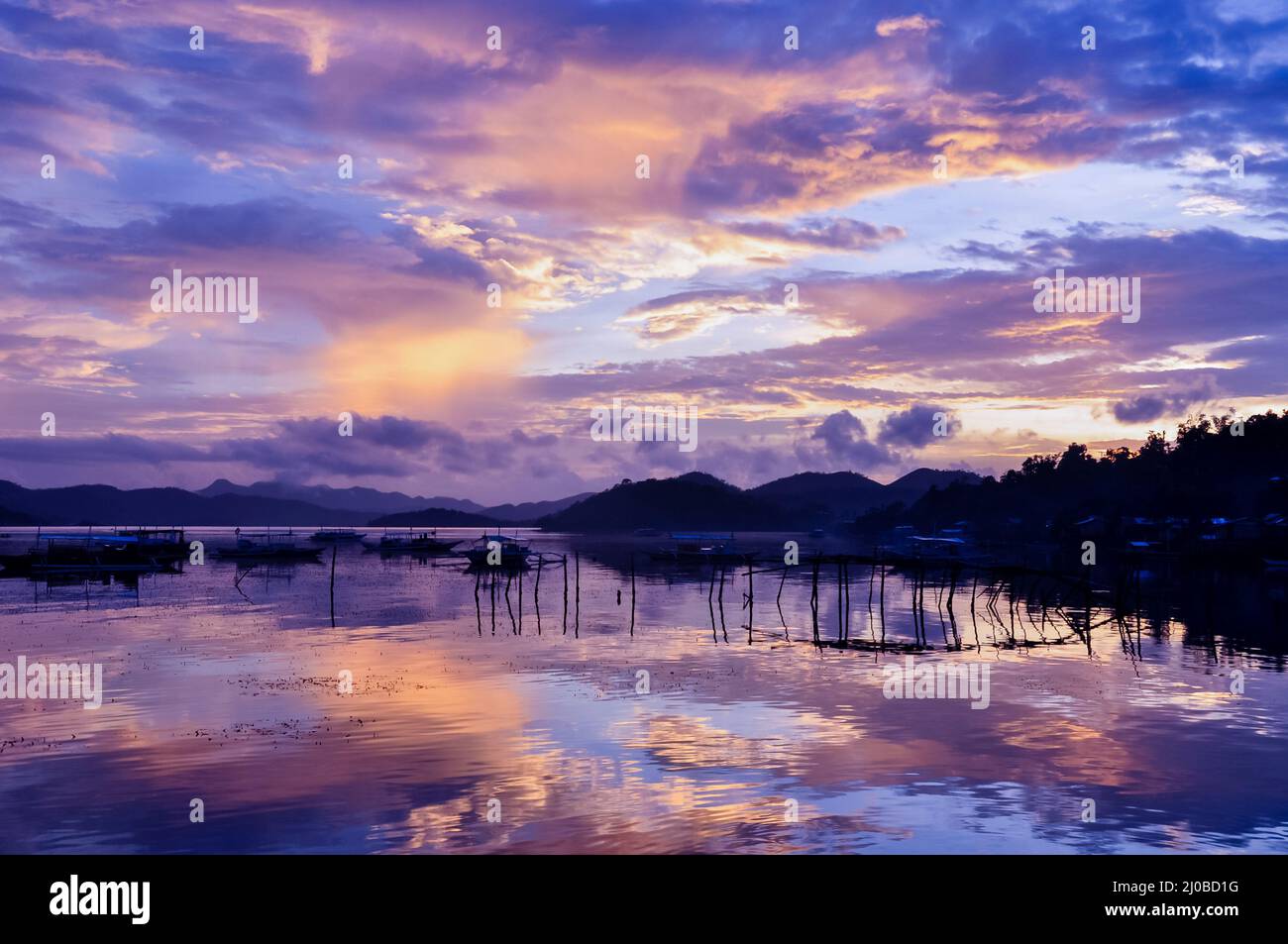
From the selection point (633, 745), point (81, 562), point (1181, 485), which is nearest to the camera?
Result: point (633, 745)

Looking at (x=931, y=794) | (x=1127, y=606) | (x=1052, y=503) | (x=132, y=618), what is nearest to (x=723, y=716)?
(x=931, y=794)

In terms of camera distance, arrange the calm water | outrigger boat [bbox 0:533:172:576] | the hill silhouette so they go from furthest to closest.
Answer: the hill silhouette, outrigger boat [bbox 0:533:172:576], the calm water

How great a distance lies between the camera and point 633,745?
20812 mm

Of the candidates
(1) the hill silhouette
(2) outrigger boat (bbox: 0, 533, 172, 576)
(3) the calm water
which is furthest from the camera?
(1) the hill silhouette

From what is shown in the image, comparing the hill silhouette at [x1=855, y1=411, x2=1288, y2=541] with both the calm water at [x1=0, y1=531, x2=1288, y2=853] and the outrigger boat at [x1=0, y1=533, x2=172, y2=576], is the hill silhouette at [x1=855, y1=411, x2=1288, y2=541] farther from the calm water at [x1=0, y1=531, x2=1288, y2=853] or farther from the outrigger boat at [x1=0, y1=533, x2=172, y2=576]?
the outrigger boat at [x1=0, y1=533, x2=172, y2=576]

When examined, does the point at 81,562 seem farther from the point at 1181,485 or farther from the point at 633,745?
the point at 1181,485

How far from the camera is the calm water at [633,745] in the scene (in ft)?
49.0

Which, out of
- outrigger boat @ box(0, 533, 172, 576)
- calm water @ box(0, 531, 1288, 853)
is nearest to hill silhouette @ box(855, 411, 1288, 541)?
calm water @ box(0, 531, 1288, 853)

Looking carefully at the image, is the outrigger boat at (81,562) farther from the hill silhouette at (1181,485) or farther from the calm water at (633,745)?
the hill silhouette at (1181,485)

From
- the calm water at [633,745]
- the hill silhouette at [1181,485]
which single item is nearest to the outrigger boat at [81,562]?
the calm water at [633,745]

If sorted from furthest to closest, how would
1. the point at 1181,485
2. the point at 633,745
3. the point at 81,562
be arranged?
the point at 1181,485 < the point at 81,562 < the point at 633,745

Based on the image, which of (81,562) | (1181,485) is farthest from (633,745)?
(1181,485)

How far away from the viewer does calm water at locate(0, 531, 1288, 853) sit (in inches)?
587
